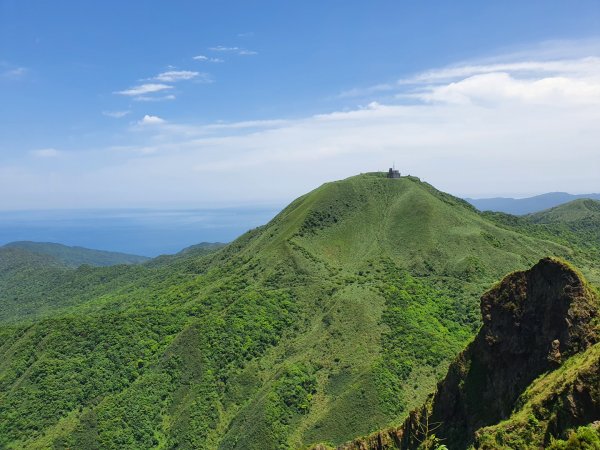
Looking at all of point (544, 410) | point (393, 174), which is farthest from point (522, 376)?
point (393, 174)

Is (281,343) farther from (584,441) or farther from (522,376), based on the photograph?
(584,441)

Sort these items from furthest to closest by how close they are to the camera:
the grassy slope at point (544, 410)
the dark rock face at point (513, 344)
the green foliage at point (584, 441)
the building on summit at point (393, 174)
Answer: the building on summit at point (393, 174) → the dark rock face at point (513, 344) → the grassy slope at point (544, 410) → the green foliage at point (584, 441)

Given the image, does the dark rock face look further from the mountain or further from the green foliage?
the green foliage

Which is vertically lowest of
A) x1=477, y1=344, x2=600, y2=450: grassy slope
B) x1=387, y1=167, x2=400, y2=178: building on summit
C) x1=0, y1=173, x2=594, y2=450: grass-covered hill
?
x1=0, y1=173, x2=594, y2=450: grass-covered hill

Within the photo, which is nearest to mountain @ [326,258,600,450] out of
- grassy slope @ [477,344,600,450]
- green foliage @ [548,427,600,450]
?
grassy slope @ [477,344,600,450]

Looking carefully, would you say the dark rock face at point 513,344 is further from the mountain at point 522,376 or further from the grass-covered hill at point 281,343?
the grass-covered hill at point 281,343

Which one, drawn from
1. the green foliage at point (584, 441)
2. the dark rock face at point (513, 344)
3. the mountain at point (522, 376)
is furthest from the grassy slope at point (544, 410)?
the dark rock face at point (513, 344)
